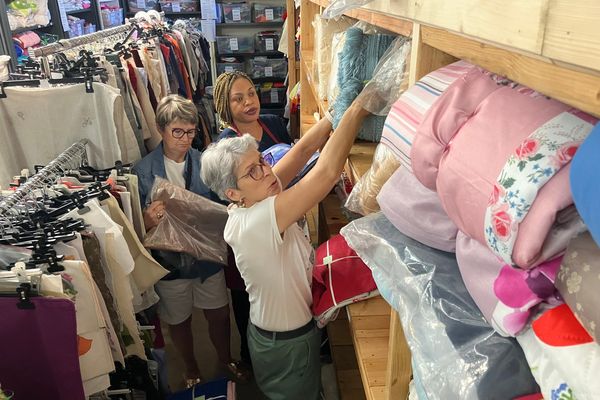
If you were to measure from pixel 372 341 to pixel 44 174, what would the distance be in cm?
122

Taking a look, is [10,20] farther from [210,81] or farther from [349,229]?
[349,229]

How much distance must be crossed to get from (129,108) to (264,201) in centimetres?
126

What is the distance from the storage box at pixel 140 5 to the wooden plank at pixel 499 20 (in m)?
6.73

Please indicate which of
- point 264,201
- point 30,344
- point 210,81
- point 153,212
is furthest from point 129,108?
point 210,81

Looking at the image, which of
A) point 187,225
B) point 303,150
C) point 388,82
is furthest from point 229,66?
point 388,82

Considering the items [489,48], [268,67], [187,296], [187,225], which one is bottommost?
[187,296]

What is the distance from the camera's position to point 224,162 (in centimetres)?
150

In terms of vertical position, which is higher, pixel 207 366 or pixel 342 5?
pixel 342 5

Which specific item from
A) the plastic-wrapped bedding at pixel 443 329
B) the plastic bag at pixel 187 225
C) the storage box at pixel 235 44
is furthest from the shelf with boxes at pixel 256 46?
the plastic-wrapped bedding at pixel 443 329

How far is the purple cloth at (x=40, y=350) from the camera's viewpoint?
3.78ft

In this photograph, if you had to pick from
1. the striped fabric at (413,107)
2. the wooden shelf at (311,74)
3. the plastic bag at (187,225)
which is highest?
→ the striped fabric at (413,107)

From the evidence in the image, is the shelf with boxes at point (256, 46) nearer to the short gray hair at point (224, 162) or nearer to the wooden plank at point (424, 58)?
the short gray hair at point (224, 162)

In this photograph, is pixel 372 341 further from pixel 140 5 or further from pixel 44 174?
pixel 140 5

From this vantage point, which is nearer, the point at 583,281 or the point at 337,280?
the point at 583,281
